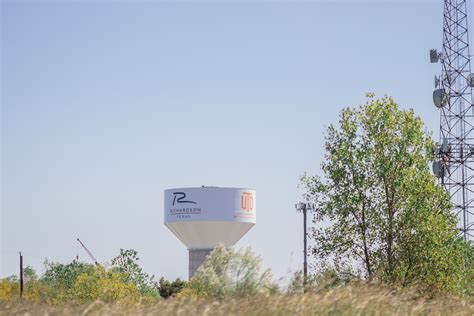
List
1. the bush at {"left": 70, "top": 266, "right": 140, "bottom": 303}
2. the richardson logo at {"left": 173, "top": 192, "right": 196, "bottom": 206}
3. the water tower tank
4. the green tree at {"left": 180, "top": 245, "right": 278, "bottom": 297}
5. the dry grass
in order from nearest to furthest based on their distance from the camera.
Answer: the dry grass < the green tree at {"left": 180, "top": 245, "right": 278, "bottom": 297} < the bush at {"left": 70, "top": 266, "right": 140, "bottom": 303} < the water tower tank < the richardson logo at {"left": 173, "top": 192, "right": 196, "bottom": 206}

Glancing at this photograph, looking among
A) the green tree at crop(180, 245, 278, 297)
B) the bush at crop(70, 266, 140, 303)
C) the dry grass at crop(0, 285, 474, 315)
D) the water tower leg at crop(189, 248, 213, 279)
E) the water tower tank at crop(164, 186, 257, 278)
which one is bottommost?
the dry grass at crop(0, 285, 474, 315)

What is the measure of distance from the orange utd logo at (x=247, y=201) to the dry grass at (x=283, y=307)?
87220 mm

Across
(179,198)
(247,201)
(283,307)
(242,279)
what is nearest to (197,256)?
(179,198)

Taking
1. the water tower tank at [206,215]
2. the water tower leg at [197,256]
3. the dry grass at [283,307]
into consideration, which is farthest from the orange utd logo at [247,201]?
the dry grass at [283,307]

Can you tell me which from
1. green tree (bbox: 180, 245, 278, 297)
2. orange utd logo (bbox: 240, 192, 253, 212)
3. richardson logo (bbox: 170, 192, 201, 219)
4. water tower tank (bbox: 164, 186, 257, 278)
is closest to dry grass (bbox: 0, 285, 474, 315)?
green tree (bbox: 180, 245, 278, 297)

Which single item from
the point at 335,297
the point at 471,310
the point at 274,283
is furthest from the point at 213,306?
the point at 471,310

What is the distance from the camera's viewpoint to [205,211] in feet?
344

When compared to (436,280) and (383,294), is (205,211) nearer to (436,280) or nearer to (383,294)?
(436,280)

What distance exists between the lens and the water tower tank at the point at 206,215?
10506 cm

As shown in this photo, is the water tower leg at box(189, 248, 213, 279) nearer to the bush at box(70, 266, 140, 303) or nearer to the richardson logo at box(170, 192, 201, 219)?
the richardson logo at box(170, 192, 201, 219)

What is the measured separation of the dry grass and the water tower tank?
281 ft

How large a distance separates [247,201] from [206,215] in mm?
5584

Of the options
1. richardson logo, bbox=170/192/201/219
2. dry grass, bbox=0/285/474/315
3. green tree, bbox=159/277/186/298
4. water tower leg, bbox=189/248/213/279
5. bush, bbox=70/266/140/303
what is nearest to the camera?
dry grass, bbox=0/285/474/315

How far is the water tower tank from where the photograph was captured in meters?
105
